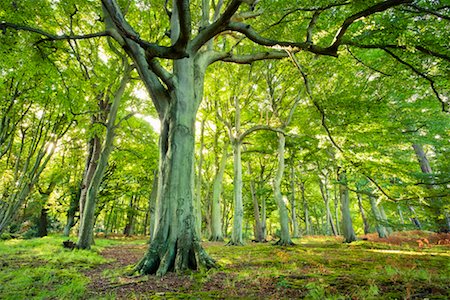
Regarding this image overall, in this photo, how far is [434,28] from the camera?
477 centimetres

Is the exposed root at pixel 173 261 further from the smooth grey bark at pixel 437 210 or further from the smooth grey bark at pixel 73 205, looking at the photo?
the smooth grey bark at pixel 73 205

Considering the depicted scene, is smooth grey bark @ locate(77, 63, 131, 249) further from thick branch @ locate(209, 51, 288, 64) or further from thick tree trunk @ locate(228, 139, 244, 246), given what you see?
thick tree trunk @ locate(228, 139, 244, 246)

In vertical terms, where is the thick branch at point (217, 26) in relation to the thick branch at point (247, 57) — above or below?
below

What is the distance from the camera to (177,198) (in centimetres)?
499

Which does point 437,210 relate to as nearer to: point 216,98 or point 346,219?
point 346,219

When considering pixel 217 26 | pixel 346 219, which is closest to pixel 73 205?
pixel 217 26

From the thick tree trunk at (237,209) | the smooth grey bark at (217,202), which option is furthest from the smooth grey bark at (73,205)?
the thick tree trunk at (237,209)

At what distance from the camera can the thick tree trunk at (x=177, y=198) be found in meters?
4.71

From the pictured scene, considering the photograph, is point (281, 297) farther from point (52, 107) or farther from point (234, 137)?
point (234, 137)

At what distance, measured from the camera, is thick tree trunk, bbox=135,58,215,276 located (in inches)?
186

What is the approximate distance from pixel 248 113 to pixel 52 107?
12.0 metres

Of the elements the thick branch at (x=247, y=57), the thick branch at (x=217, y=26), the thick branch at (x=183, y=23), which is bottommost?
the thick branch at (x=183, y=23)

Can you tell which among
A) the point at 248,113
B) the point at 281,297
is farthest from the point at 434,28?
the point at 248,113

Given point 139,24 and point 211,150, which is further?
point 211,150
